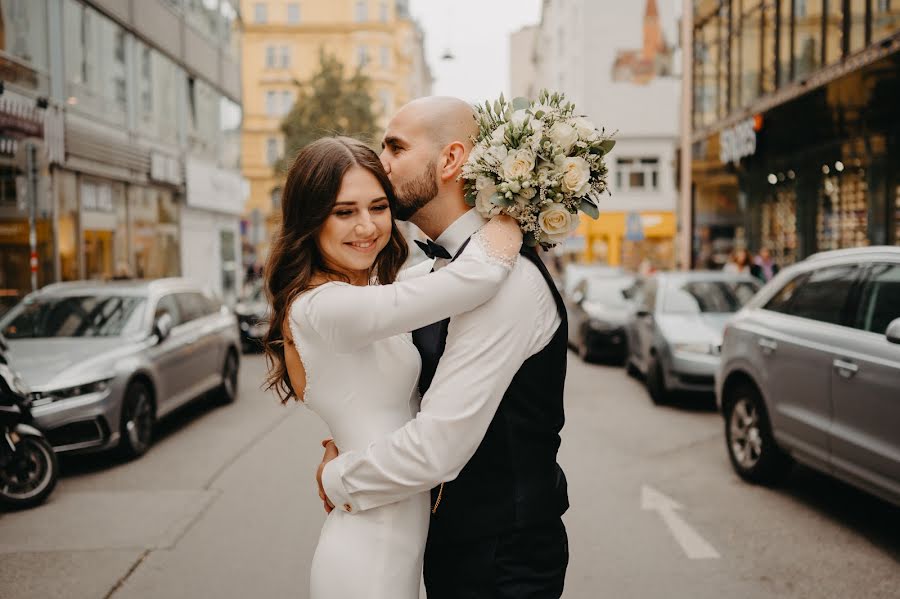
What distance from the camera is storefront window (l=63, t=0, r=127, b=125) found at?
686 inches

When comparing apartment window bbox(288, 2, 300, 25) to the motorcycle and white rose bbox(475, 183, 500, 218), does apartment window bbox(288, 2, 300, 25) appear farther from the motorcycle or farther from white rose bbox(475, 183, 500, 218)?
white rose bbox(475, 183, 500, 218)

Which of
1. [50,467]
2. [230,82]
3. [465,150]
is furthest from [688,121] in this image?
[465,150]

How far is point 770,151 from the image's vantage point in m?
19.3

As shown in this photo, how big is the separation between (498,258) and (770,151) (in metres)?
19.1

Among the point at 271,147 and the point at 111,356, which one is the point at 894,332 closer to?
the point at 111,356

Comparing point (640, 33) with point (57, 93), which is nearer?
point (57, 93)

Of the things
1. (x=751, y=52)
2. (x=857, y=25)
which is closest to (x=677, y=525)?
(x=857, y=25)

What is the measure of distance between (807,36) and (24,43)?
51.5 feet

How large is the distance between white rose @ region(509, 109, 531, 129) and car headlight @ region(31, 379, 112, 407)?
6.14 m

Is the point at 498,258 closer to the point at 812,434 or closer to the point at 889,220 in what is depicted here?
the point at 812,434

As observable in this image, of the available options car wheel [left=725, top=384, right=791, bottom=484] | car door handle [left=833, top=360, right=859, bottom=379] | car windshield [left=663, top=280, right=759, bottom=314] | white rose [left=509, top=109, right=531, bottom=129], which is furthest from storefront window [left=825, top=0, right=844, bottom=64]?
white rose [left=509, top=109, right=531, bottom=129]

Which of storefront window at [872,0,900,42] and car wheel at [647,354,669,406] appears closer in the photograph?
car wheel at [647,354,669,406]

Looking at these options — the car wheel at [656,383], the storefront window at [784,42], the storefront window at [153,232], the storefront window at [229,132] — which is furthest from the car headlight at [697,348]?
the storefront window at [229,132]

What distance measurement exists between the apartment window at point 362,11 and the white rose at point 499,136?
65212 mm
